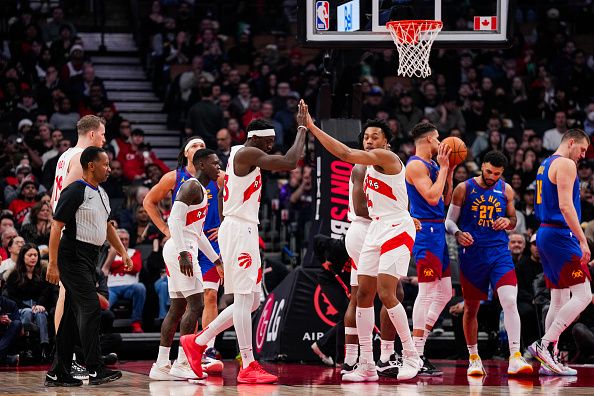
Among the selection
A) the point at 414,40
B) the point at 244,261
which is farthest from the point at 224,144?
the point at 244,261

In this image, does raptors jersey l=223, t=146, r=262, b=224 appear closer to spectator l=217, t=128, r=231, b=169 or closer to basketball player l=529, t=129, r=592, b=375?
basketball player l=529, t=129, r=592, b=375

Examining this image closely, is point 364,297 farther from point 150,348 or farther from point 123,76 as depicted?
point 123,76

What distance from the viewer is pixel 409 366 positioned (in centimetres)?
1011

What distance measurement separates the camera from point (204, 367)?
35.4 feet

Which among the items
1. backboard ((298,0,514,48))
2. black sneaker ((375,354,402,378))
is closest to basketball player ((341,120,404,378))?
black sneaker ((375,354,402,378))

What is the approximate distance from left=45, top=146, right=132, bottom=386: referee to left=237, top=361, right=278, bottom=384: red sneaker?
1064 millimetres

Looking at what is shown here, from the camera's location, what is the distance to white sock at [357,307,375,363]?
10.1 m

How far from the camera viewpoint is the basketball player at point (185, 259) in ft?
32.9

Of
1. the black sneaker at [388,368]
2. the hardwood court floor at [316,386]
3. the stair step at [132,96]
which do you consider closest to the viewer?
the hardwood court floor at [316,386]

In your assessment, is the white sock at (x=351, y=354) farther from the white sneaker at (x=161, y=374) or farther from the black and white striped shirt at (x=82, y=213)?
the black and white striped shirt at (x=82, y=213)

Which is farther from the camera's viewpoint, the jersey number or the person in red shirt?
the person in red shirt

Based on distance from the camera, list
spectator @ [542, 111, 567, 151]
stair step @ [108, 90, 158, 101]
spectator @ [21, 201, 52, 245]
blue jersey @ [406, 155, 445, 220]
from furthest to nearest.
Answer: stair step @ [108, 90, 158, 101] → spectator @ [542, 111, 567, 151] → spectator @ [21, 201, 52, 245] → blue jersey @ [406, 155, 445, 220]

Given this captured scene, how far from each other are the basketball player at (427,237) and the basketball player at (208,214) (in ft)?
6.53

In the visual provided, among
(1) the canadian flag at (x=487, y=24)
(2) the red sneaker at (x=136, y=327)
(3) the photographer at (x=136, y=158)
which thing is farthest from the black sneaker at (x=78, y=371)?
(3) the photographer at (x=136, y=158)
